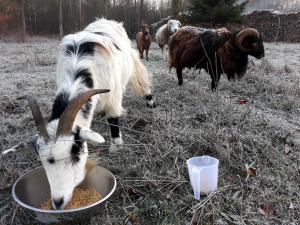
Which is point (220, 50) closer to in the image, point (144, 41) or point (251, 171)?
point (251, 171)

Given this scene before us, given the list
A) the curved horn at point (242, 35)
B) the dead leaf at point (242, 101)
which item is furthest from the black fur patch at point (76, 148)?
the curved horn at point (242, 35)

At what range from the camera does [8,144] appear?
4.39 m

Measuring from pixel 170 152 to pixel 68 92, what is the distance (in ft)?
Result: 4.02

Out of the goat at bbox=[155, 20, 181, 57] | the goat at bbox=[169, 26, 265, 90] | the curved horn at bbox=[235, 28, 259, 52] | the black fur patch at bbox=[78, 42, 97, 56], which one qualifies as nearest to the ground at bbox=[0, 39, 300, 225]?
the black fur patch at bbox=[78, 42, 97, 56]

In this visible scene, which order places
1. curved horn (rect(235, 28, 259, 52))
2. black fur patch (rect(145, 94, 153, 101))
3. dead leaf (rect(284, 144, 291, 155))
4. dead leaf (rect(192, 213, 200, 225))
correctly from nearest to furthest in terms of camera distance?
dead leaf (rect(192, 213, 200, 225)) → dead leaf (rect(284, 144, 291, 155)) → black fur patch (rect(145, 94, 153, 101)) → curved horn (rect(235, 28, 259, 52))

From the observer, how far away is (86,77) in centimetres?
362

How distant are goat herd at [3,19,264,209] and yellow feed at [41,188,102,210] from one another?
8.3 inches

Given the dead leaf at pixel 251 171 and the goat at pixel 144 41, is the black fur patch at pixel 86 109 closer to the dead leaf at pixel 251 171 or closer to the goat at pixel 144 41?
the dead leaf at pixel 251 171

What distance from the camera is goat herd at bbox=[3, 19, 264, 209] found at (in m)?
2.88

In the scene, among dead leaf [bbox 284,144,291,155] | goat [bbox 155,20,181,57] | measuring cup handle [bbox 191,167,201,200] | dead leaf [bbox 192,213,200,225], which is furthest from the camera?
goat [bbox 155,20,181,57]

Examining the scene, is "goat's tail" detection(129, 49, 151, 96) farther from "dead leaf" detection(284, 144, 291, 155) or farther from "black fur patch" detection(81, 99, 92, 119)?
"dead leaf" detection(284, 144, 291, 155)

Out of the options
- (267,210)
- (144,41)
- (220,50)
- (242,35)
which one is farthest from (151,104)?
(144,41)

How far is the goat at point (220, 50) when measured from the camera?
662cm

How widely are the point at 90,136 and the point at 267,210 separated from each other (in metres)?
1.64
